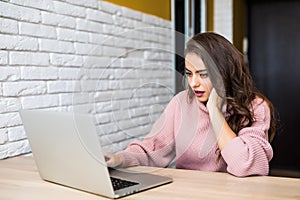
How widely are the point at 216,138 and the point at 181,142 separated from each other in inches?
4.8

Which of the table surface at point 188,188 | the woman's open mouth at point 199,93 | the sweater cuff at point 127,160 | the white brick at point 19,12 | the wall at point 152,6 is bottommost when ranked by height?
A: the table surface at point 188,188

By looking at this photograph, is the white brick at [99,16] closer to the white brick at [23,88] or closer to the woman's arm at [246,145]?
the white brick at [23,88]

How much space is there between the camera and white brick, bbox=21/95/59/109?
1.49m

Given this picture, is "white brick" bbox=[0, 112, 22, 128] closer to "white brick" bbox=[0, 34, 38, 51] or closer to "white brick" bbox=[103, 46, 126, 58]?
"white brick" bbox=[0, 34, 38, 51]

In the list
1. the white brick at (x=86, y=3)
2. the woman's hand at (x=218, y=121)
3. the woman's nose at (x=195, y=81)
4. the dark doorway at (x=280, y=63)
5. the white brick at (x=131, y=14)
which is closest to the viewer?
the woman's nose at (x=195, y=81)

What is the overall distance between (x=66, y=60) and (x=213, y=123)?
0.76m

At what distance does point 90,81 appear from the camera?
4.27ft

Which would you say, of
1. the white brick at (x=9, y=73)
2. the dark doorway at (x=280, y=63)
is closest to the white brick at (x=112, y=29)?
the white brick at (x=9, y=73)

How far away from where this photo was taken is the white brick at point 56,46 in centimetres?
155

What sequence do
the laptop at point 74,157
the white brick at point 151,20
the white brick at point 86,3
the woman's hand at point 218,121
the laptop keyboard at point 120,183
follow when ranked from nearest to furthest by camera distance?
the laptop at point 74,157 < the laptop keyboard at point 120,183 < the woman's hand at point 218,121 < the white brick at point 86,3 < the white brick at point 151,20

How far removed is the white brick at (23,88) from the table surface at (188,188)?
1.18 feet

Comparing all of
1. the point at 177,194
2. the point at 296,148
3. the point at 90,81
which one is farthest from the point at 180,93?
the point at 296,148

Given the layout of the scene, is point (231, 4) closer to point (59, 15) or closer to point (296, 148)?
point (296, 148)

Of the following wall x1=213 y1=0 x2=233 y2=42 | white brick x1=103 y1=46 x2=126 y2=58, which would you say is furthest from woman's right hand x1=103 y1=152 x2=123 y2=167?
wall x1=213 y1=0 x2=233 y2=42
